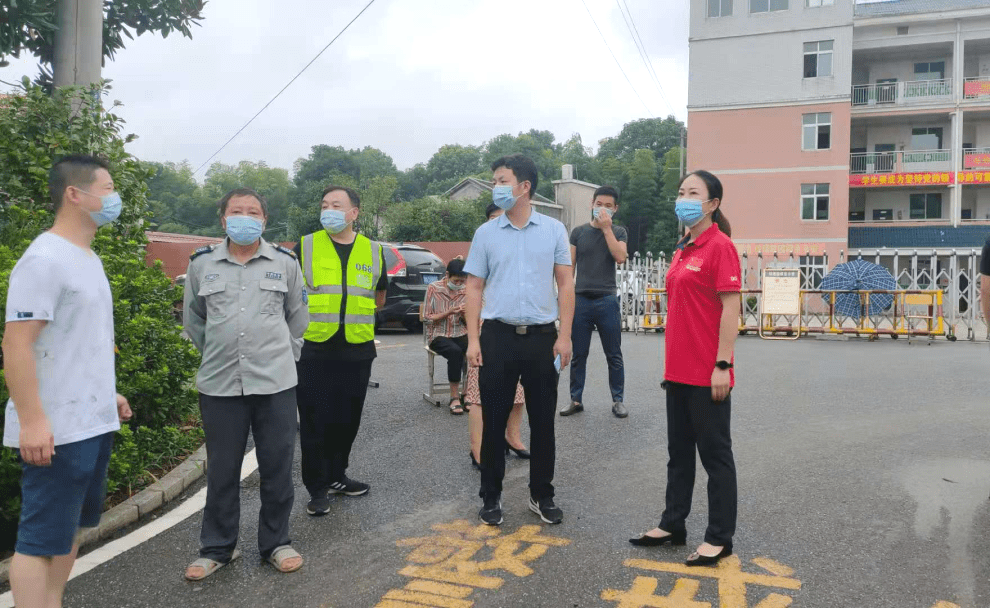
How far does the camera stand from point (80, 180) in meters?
2.94

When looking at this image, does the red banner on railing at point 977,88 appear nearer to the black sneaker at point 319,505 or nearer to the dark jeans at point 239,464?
the black sneaker at point 319,505

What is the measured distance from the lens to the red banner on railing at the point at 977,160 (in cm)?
3353

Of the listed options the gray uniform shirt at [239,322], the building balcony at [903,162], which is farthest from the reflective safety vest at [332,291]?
the building balcony at [903,162]

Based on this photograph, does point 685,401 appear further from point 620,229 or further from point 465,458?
point 620,229

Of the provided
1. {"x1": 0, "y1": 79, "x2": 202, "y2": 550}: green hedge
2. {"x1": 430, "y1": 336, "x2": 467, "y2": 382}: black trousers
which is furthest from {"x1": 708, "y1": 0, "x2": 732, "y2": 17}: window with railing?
{"x1": 0, "y1": 79, "x2": 202, "y2": 550}: green hedge

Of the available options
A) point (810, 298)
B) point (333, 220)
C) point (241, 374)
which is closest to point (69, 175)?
point (241, 374)

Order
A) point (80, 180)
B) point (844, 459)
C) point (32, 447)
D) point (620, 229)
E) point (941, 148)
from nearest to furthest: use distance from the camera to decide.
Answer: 1. point (32, 447)
2. point (80, 180)
3. point (844, 459)
4. point (620, 229)
5. point (941, 148)

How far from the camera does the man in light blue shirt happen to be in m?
4.43

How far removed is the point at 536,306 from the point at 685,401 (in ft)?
3.07

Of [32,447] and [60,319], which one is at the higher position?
[60,319]

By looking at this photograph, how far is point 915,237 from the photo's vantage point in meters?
33.9

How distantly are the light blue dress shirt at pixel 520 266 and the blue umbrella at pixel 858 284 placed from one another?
1392 centimetres

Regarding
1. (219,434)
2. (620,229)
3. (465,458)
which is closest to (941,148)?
(620,229)

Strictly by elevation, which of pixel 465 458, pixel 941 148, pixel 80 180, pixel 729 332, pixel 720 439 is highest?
pixel 941 148
